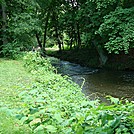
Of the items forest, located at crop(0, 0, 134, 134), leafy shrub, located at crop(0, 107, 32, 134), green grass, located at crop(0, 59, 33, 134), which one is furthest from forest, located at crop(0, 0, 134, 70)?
leafy shrub, located at crop(0, 107, 32, 134)

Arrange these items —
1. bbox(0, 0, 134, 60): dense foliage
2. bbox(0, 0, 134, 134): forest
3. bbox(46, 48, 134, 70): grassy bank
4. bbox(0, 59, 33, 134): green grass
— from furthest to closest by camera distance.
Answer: bbox(46, 48, 134, 70): grassy bank
bbox(0, 0, 134, 60): dense foliage
bbox(0, 59, 33, 134): green grass
bbox(0, 0, 134, 134): forest

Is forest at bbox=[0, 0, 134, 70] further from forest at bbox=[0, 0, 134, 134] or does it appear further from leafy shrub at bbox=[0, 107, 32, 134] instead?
leafy shrub at bbox=[0, 107, 32, 134]

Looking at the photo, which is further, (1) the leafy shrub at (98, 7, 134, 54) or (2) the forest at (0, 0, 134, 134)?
(1) the leafy shrub at (98, 7, 134, 54)

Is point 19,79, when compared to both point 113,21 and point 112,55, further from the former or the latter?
point 112,55

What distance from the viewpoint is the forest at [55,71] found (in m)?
2.05

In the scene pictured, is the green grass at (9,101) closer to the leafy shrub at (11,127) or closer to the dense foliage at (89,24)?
the leafy shrub at (11,127)

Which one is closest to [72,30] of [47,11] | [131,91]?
[47,11]

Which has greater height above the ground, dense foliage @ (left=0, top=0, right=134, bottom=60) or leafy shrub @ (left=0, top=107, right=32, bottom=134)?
dense foliage @ (left=0, top=0, right=134, bottom=60)

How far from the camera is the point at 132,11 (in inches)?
477

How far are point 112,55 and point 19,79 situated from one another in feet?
35.5

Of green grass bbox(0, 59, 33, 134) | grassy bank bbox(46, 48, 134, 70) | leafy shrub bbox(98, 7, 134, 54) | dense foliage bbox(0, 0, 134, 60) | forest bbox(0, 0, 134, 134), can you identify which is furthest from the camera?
grassy bank bbox(46, 48, 134, 70)

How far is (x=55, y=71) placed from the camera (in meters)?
13.4

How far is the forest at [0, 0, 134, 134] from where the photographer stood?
2.05m

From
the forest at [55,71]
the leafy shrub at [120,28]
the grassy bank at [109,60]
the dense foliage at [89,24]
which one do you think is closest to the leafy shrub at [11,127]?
the forest at [55,71]
